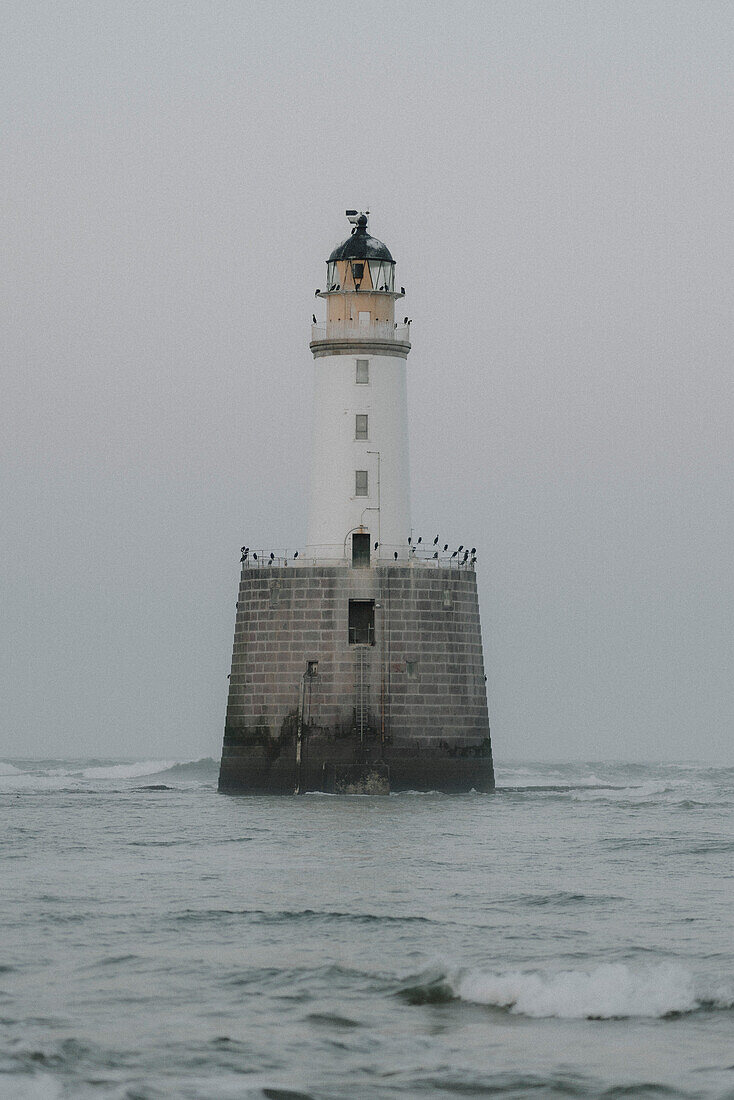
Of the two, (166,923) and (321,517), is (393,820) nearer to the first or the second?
(321,517)

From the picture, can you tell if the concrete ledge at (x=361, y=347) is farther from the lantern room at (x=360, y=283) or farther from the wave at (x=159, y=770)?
the wave at (x=159, y=770)

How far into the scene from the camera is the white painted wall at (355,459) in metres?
48.7

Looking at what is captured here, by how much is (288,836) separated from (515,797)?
1764 cm

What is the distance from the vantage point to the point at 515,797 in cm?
5119

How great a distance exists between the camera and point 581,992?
16859 millimetres

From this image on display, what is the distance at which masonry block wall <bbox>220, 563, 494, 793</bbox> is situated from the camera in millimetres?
Result: 45875

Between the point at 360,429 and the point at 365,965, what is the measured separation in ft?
103

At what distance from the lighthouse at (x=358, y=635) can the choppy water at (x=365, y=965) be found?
9772mm

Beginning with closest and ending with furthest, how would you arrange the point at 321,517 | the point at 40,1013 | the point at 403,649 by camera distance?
the point at 40,1013 → the point at 403,649 → the point at 321,517

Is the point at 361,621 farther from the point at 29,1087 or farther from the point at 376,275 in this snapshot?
the point at 29,1087

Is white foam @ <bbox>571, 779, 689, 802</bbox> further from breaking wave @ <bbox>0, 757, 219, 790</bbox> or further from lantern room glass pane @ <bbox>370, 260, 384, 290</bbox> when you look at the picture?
breaking wave @ <bbox>0, 757, 219, 790</bbox>

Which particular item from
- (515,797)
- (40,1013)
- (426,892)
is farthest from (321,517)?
(40,1013)

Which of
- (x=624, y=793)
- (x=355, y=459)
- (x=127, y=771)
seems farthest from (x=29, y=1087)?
(x=127, y=771)

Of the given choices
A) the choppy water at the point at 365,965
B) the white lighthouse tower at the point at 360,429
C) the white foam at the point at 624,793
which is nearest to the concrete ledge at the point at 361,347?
the white lighthouse tower at the point at 360,429
